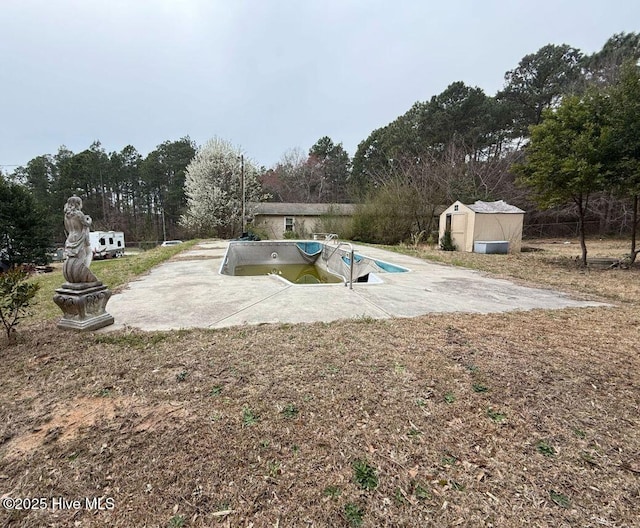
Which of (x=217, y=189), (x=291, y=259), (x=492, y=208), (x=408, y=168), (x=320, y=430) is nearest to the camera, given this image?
(x=320, y=430)

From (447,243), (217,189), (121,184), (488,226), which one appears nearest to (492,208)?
(488,226)

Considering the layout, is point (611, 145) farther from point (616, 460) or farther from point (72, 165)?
point (72, 165)

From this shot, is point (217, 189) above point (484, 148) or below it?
below

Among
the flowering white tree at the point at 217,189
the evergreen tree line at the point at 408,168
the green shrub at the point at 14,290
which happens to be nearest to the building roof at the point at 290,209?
the flowering white tree at the point at 217,189

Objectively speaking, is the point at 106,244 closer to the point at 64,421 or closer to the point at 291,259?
the point at 291,259

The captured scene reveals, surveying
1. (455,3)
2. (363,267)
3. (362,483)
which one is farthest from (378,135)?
(362,483)

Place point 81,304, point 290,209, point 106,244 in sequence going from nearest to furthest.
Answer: point 81,304, point 106,244, point 290,209

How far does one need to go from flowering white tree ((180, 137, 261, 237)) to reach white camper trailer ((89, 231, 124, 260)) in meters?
6.11

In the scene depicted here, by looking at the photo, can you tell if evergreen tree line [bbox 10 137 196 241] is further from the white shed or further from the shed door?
the white shed

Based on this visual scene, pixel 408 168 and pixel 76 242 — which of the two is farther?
pixel 408 168

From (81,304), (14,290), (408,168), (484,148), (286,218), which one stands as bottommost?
(81,304)

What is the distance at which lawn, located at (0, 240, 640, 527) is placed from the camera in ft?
3.94

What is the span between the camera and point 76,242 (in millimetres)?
2783

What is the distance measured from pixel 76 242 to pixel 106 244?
884 inches
